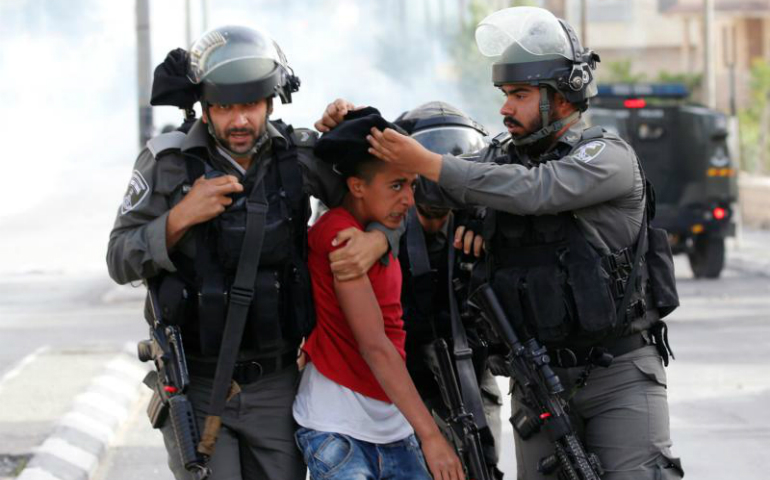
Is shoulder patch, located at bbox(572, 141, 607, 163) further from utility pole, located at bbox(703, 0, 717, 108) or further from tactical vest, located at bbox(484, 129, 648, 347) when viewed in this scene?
utility pole, located at bbox(703, 0, 717, 108)

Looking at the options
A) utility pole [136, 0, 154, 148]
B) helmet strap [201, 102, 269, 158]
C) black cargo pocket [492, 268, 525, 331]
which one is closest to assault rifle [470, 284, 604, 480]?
black cargo pocket [492, 268, 525, 331]

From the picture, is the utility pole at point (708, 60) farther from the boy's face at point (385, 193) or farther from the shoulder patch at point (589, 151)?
the boy's face at point (385, 193)

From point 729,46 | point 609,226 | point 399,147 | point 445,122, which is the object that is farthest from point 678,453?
point 729,46

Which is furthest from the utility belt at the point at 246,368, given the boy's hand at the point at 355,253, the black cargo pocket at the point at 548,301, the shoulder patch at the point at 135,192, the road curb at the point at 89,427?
the road curb at the point at 89,427

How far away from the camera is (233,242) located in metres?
4.01

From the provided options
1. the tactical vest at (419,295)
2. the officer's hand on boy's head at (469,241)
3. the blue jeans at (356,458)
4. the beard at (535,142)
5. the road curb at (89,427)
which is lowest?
the road curb at (89,427)

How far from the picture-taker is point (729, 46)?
51219 mm

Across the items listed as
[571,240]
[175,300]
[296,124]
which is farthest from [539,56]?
[296,124]

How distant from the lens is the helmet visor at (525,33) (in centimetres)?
428

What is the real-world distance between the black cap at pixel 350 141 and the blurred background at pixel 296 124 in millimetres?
546

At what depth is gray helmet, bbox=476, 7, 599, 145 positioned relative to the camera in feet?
13.9

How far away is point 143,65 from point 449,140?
37.3 feet

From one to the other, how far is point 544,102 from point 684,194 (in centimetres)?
1349

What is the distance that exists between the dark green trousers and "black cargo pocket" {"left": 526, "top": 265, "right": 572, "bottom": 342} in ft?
0.49
